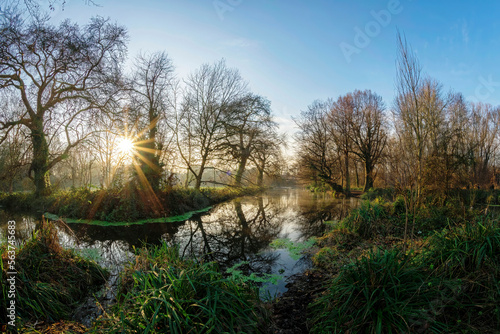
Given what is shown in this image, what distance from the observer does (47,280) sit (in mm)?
3678

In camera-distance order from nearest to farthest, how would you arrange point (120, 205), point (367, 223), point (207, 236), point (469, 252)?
point (469, 252)
point (367, 223)
point (207, 236)
point (120, 205)

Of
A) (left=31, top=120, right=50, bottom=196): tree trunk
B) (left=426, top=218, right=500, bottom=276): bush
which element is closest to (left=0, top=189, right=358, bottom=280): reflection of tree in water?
(left=426, top=218, right=500, bottom=276): bush

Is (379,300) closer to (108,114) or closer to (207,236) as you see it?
(207,236)

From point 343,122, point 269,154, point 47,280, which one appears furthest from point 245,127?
point 47,280

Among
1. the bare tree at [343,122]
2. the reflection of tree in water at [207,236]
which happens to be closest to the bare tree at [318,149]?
the bare tree at [343,122]

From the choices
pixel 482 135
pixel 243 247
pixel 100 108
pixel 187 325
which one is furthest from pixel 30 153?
pixel 482 135

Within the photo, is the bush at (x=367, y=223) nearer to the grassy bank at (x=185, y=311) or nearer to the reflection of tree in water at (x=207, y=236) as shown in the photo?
the reflection of tree in water at (x=207, y=236)

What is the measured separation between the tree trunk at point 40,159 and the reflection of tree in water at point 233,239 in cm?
1156

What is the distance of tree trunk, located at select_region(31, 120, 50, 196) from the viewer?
1413cm

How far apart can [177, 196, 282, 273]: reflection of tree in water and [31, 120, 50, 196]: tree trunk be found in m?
11.6

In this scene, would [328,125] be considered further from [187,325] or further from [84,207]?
[187,325]

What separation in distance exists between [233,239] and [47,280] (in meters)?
4.83

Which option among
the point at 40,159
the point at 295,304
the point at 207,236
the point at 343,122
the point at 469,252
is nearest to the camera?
the point at 469,252

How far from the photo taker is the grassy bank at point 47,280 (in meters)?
3.06
